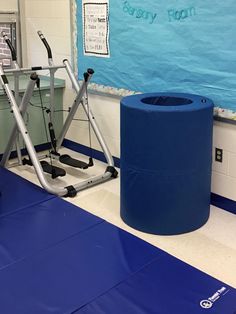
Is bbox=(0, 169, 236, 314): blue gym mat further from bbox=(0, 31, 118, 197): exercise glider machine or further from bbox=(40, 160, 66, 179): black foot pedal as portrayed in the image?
bbox=(40, 160, 66, 179): black foot pedal

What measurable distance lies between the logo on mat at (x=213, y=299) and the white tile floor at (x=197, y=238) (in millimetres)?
121

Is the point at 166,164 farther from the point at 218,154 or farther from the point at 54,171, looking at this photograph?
the point at 54,171

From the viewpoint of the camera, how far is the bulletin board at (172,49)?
309 cm

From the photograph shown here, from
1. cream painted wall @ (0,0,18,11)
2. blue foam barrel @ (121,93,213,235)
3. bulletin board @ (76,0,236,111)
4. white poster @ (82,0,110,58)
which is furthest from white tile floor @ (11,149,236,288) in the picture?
cream painted wall @ (0,0,18,11)

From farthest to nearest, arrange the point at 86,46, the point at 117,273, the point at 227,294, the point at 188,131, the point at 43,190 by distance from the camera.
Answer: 1. the point at 86,46
2. the point at 43,190
3. the point at 188,131
4. the point at 117,273
5. the point at 227,294

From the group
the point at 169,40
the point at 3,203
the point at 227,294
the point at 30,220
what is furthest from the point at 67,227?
the point at 169,40

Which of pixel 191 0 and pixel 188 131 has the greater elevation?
pixel 191 0

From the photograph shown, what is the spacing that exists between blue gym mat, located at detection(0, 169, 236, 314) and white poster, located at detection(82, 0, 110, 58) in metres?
1.72

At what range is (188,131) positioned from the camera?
2834 mm

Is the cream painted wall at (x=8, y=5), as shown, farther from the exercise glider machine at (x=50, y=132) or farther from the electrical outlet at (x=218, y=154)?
the electrical outlet at (x=218, y=154)

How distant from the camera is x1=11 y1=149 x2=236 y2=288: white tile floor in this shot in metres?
2.66

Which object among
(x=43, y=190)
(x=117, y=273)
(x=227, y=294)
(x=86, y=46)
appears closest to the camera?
(x=227, y=294)

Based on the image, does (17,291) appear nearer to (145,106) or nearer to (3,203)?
(3,203)

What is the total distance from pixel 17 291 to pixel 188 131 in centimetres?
149
